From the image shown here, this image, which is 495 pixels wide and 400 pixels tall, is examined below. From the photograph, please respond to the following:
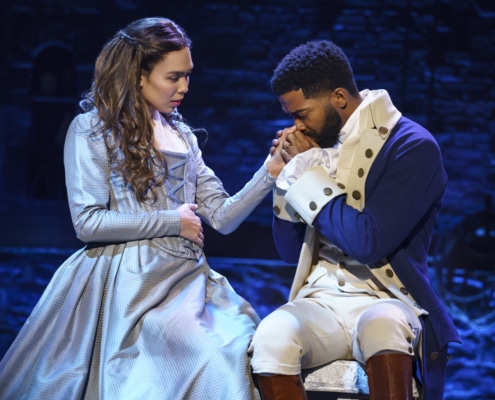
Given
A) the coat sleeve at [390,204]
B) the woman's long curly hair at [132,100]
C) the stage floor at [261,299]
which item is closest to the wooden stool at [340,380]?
the coat sleeve at [390,204]

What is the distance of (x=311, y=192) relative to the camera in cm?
256

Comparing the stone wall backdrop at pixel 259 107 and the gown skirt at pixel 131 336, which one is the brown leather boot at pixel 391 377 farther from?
the stone wall backdrop at pixel 259 107

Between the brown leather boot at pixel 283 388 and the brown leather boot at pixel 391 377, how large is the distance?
203mm

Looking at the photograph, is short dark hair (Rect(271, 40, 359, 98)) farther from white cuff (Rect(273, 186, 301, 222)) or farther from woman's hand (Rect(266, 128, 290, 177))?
white cuff (Rect(273, 186, 301, 222))

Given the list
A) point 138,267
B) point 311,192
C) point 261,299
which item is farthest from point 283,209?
point 261,299

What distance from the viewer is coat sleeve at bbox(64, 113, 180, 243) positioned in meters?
2.63

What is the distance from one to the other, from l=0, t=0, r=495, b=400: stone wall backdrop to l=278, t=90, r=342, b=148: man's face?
2.20 meters

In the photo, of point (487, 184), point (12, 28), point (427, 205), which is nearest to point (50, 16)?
point (12, 28)

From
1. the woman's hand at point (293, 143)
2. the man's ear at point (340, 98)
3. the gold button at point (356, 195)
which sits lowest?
the gold button at point (356, 195)

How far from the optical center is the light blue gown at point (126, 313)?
241 centimetres

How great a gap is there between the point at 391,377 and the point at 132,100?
4.22ft

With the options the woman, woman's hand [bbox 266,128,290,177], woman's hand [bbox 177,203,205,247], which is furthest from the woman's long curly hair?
woman's hand [bbox 266,128,290,177]

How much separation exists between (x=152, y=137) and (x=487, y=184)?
9.09ft

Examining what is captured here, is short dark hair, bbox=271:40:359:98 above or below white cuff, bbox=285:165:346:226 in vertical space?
above
